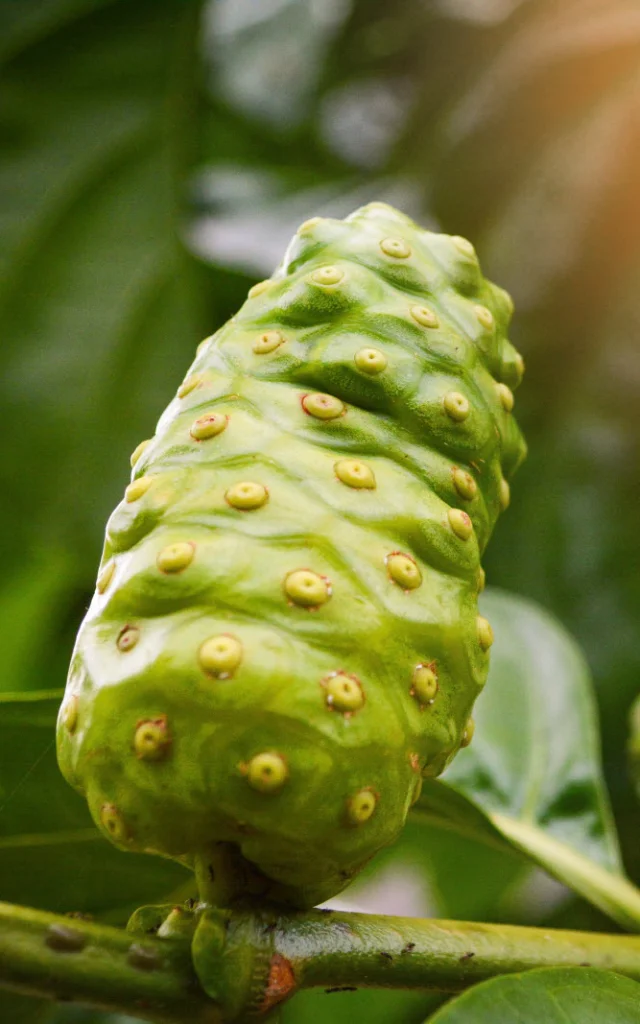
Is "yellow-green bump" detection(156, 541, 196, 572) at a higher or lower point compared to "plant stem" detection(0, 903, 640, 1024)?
higher

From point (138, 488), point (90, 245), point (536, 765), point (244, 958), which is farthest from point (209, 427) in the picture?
point (90, 245)

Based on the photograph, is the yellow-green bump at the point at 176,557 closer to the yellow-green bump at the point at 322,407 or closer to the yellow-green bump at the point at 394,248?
the yellow-green bump at the point at 322,407

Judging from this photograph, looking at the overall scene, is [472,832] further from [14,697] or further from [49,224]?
→ [49,224]

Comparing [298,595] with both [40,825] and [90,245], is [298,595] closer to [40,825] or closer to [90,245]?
[40,825]

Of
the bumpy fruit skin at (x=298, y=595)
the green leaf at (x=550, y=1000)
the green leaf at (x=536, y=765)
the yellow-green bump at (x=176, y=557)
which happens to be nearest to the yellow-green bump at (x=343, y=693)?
the bumpy fruit skin at (x=298, y=595)

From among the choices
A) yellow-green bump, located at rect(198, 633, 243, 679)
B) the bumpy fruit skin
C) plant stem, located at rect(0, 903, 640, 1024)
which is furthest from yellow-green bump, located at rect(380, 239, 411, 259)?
plant stem, located at rect(0, 903, 640, 1024)

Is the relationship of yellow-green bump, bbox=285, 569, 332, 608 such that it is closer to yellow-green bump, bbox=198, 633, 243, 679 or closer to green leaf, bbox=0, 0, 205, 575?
yellow-green bump, bbox=198, 633, 243, 679
